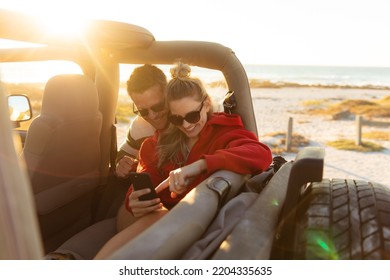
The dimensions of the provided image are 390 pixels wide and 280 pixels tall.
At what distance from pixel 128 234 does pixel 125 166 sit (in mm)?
919

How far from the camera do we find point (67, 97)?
2.55 meters

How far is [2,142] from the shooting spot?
0.84m

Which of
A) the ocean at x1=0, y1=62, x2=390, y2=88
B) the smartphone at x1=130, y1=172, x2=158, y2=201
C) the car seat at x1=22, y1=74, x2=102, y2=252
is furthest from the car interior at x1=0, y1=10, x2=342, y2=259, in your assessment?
the ocean at x1=0, y1=62, x2=390, y2=88

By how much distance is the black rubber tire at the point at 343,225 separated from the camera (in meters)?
1.45

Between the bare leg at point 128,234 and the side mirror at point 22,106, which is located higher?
the side mirror at point 22,106

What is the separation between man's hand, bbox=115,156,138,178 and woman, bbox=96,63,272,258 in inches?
10.1

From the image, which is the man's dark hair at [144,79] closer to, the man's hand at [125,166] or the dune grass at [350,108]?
the man's hand at [125,166]

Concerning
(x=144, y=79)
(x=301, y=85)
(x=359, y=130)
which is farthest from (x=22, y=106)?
(x=301, y=85)

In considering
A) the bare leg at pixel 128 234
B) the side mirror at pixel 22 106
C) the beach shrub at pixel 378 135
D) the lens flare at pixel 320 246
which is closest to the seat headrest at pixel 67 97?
the bare leg at pixel 128 234

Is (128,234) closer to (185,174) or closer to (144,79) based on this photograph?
(185,174)

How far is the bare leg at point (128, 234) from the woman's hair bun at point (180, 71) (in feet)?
2.53

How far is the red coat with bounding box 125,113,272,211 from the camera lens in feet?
6.73

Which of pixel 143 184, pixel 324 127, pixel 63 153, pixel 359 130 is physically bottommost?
pixel 324 127
